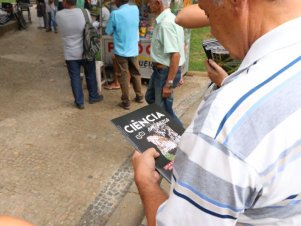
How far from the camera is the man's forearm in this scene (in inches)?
41.4

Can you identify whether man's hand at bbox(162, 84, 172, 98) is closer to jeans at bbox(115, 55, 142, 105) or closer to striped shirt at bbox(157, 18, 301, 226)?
jeans at bbox(115, 55, 142, 105)

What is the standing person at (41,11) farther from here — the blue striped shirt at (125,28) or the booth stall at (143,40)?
the blue striped shirt at (125,28)

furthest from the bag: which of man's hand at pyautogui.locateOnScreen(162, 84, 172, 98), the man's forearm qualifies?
the man's forearm

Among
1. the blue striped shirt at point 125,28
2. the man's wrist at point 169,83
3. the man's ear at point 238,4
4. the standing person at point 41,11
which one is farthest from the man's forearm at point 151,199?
the standing person at point 41,11

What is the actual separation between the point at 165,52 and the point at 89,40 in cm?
150

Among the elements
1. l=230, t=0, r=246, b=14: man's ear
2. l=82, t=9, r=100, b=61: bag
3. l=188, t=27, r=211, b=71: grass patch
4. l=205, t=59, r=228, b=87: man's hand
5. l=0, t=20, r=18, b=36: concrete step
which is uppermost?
l=230, t=0, r=246, b=14: man's ear

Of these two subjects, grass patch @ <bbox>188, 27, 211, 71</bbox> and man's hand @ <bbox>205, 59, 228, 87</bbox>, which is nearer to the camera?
man's hand @ <bbox>205, 59, 228, 87</bbox>

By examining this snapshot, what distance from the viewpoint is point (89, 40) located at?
195 inches

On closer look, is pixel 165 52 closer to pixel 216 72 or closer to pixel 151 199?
pixel 216 72

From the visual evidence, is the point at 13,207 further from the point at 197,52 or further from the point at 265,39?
the point at 197,52

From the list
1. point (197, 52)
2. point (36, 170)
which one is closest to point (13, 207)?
point (36, 170)

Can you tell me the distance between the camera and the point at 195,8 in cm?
219

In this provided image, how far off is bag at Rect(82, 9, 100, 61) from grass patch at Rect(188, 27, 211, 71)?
304 cm

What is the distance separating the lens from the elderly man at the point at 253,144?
0.71 metres
